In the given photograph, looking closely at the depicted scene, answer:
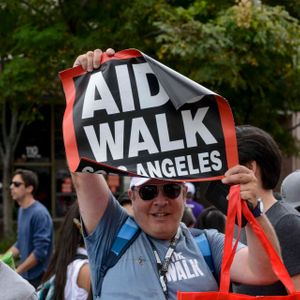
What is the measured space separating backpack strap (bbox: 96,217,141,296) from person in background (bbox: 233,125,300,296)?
50 cm

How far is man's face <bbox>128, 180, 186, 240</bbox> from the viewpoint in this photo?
9.41ft

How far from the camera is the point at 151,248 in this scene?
284cm

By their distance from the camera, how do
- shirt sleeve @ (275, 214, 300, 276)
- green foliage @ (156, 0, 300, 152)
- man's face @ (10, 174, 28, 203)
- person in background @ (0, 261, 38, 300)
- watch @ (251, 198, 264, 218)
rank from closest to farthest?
watch @ (251, 198, 264, 218) < person in background @ (0, 261, 38, 300) < shirt sleeve @ (275, 214, 300, 276) < man's face @ (10, 174, 28, 203) < green foliage @ (156, 0, 300, 152)

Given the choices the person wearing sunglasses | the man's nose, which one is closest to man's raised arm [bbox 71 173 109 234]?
the person wearing sunglasses

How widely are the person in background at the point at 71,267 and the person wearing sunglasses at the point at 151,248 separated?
1.28 m

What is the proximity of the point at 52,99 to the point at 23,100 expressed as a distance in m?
0.85

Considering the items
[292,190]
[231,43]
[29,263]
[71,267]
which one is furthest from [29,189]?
[292,190]

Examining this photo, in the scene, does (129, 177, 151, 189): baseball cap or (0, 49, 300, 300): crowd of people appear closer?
(0, 49, 300, 300): crowd of people

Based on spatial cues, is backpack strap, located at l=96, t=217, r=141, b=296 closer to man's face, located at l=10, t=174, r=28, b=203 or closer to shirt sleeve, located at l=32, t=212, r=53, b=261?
shirt sleeve, located at l=32, t=212, r=53, b=261

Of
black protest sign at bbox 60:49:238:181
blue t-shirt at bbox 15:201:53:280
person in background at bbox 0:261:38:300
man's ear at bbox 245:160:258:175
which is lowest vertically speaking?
blue t-shirt at bbox 15:201:53:280

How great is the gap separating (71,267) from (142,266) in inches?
59.0

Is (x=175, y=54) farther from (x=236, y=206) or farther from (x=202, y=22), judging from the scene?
(x=236, y=206)

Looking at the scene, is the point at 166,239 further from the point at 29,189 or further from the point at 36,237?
the point at 29,189

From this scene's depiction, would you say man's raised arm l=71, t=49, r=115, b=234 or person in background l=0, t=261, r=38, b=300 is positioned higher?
man's raised arm l=71, t=49, r=115, b=234
